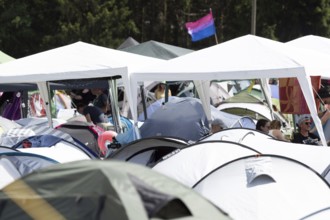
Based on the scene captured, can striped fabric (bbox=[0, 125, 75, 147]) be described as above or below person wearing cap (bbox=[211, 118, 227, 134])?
above

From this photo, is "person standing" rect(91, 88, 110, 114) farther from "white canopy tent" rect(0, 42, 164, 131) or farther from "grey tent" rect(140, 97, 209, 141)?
"grey tent" rect(140, 97, 209, 141)

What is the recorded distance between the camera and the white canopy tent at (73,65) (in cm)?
1202

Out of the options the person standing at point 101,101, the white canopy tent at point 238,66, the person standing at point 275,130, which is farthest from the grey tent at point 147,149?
the person standing at point 101,101

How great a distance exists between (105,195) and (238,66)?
7.02 metres

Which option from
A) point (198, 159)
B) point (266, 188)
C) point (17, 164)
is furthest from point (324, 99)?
point (17, 164)

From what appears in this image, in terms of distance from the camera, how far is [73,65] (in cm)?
1246

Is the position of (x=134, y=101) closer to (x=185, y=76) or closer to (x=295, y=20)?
(x=185, y=76)

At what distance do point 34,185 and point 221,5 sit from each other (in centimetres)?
3997

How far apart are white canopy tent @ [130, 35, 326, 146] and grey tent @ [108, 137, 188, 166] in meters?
1.81

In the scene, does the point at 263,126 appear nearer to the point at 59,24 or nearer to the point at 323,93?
the point at 323,93

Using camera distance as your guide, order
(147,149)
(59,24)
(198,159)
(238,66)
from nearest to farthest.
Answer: (198,159) < (147,149) < (238,66) < (59,24)

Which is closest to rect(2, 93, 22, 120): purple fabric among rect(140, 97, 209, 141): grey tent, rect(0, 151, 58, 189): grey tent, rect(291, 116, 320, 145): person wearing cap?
rect(140, 97, 209, 141): grey tent

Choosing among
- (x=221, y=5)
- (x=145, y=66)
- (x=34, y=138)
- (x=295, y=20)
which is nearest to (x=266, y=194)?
(x=34, y=138)

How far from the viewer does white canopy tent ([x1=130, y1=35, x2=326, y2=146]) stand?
10.4 m
